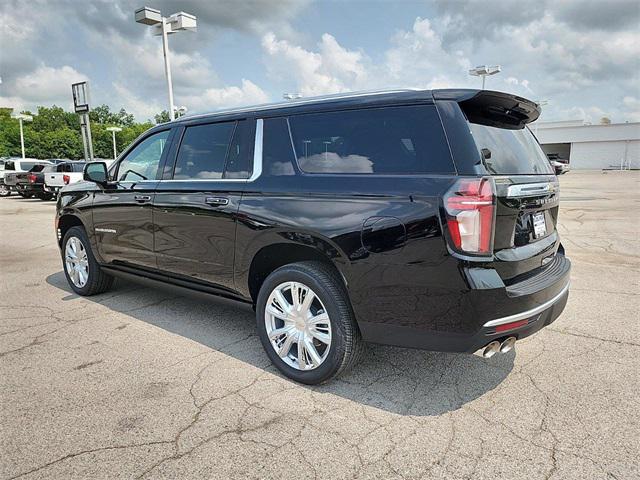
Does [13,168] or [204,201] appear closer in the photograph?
[204,201]

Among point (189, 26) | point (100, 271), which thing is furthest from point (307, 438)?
point (189, 26)

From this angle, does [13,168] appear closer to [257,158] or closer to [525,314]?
[257,158]

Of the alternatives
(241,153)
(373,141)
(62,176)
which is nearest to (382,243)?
(373,141)

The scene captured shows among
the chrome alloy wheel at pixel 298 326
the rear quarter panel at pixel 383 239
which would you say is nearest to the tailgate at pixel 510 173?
the rear quarter panel at pixel 383 239

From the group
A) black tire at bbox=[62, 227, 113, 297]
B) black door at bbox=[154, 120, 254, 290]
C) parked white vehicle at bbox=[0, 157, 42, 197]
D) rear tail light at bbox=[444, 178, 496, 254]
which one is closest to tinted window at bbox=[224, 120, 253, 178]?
black door at bbox=[154, 120, 254, 290]

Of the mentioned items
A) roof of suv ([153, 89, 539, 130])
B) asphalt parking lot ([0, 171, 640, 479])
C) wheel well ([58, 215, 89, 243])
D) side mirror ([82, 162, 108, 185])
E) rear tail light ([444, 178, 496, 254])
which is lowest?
asphalt parking lot ([0, 171, 640, 479])

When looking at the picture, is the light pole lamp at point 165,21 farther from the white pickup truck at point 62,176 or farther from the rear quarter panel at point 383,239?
the rear quarter panel at point 383,239

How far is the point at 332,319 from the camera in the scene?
296cm

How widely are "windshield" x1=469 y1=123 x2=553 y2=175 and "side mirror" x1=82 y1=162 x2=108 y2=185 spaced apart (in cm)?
365

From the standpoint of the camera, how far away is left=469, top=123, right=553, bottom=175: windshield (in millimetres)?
2713

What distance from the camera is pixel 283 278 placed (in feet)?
10.5

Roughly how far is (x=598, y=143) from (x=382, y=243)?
63.7 meters

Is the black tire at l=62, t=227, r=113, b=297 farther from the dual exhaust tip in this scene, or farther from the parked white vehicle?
the parked white vehicle

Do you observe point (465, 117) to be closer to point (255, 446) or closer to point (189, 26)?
point (255, 446)
